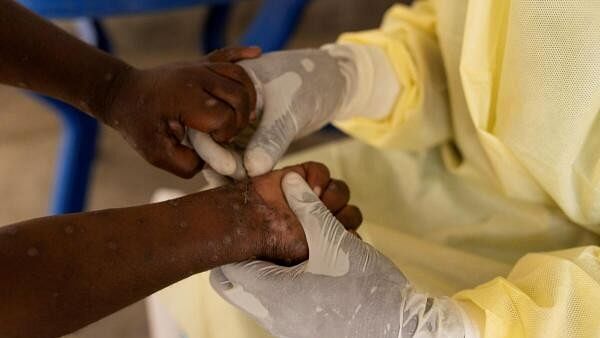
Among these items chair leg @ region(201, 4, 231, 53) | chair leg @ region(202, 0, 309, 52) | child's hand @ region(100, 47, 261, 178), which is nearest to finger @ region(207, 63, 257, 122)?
child's hand @ region(100, 47, 261, 178)

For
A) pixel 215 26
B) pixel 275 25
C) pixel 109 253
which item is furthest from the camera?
pixel 215 26

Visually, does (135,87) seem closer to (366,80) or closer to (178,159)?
(178,159)

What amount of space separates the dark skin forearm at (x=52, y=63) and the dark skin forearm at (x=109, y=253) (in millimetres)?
146

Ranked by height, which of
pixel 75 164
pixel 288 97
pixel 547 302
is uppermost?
pixel 288 97

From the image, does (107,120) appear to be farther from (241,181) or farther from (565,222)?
(565,222)

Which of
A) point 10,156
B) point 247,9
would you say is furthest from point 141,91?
point 247,9

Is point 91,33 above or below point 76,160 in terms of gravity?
above

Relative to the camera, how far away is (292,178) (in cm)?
49

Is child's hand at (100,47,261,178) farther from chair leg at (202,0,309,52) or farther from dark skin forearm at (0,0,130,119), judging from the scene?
chair leg at (202,0,309,52)

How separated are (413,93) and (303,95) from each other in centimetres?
13

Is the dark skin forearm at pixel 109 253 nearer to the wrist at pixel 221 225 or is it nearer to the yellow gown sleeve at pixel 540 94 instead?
the wrist at pixel 221 225

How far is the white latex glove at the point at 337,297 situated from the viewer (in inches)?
17.1

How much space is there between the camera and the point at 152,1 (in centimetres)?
97

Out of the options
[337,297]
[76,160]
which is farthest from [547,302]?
[76,160]
